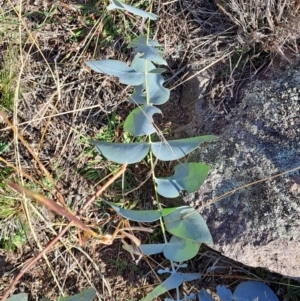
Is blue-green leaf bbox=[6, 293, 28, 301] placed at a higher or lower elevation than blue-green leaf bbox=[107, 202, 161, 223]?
lower

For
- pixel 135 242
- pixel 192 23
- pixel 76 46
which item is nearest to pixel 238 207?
pixel 135 242

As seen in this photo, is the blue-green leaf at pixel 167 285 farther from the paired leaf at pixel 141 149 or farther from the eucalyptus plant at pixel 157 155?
the paired leaf at pixel 141 149

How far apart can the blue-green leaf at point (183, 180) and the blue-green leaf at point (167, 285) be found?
26 cm

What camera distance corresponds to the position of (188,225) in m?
1.34

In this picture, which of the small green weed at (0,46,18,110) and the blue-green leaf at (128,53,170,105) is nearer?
the blue-green leaf at (128,53,170,105)

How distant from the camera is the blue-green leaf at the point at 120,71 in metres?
1.34

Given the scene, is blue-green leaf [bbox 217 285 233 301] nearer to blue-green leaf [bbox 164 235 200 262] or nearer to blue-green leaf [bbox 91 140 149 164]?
blue-green leaf [bbox 164 235 200 262]

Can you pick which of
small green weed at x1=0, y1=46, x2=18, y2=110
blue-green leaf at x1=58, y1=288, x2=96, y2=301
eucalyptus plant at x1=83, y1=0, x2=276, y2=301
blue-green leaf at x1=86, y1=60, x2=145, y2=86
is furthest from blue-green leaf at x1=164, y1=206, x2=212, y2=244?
small green weed at x1=0, y1=46, x2=18, y2=110

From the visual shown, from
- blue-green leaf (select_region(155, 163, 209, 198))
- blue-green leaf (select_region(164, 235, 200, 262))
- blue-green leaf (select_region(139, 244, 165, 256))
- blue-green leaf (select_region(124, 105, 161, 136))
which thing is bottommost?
blue-green leaf (select_region(139, 244, 165, 256))

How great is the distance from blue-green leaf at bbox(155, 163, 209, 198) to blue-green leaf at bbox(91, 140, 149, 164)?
0.33 ft

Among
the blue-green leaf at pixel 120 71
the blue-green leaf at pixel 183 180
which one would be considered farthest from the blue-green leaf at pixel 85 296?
the blue-green leaf at pixel 120 71

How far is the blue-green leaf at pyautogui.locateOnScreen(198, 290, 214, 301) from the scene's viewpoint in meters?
1.42

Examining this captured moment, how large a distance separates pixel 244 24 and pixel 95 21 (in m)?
0.49

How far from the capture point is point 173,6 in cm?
153
